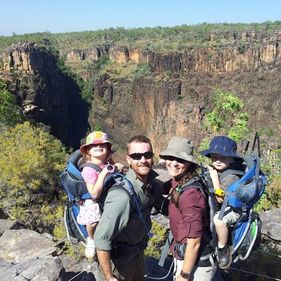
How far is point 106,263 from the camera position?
3.59 metres

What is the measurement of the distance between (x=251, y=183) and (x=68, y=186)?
1.68 meters

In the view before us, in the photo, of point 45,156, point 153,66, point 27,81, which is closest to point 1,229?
point 45,156

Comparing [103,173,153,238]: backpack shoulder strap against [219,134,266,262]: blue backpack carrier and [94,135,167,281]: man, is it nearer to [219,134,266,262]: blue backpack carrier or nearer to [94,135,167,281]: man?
[94,135,167,281]: man

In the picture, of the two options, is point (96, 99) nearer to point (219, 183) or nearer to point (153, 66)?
point (153, 66)

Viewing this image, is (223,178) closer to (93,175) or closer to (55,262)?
(93,175)

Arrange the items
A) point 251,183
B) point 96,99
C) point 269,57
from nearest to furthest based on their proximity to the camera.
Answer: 1. point 251,183
2. point 269,57
3. point 96,99

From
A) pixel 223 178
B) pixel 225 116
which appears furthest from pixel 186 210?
pixel 225 116

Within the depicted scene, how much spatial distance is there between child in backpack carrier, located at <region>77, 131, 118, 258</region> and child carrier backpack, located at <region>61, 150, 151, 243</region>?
52 millimetres

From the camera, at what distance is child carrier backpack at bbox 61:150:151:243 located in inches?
143

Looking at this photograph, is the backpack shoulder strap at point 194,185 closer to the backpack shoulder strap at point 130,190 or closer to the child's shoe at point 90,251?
the backpack shoulder strap at point 130,190

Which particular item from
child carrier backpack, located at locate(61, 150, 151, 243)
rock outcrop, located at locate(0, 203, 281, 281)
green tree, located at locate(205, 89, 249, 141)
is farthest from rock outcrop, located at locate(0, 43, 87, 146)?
child carrier backpack, located at locate(61, 150, 151, 243)

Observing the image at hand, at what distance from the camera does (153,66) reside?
244 feet

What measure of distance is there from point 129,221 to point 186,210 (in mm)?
506

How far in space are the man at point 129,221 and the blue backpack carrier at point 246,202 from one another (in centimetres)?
65
